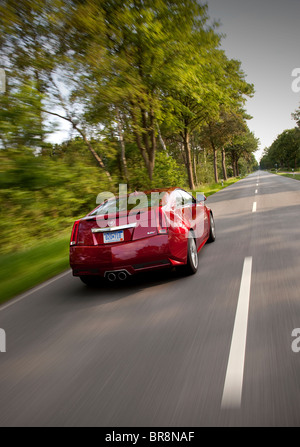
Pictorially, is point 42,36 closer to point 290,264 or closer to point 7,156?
point 7,156

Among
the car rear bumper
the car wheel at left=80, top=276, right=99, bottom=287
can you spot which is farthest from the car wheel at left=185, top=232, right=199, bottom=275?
the car wheel at left=80, top=276, right=99, bottom=287

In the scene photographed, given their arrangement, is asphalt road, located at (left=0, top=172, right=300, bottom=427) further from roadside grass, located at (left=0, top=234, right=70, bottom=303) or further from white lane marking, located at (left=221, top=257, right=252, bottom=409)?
roadside grass, located at (left=0, top=234, right=70, bottom=303)

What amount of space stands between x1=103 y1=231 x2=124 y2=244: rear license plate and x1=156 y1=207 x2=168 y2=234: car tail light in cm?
53

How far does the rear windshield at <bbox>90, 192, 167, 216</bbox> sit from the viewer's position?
498 centimetres

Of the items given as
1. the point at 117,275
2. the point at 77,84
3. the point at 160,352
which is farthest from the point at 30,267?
the point at 77,84

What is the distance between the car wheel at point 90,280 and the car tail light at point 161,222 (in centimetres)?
132

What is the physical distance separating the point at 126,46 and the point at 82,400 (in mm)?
14879

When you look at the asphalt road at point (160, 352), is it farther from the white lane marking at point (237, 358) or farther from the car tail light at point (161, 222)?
the car tail light at point (161, 222)

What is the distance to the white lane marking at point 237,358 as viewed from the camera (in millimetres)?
2202

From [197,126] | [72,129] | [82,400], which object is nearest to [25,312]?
[82,400]

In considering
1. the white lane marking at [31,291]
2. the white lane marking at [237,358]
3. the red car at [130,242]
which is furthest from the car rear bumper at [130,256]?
the white lane marking at [31,291]

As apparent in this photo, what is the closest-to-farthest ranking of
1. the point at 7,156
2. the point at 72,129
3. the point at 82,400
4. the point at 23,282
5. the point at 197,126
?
the point at 82,400
the point at 23,282
the point at 7,156
the point at 72,129
the point at 197,126

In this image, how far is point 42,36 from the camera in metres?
10.2
